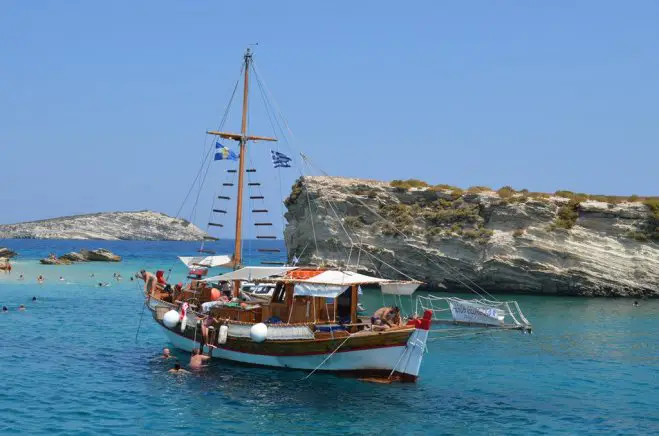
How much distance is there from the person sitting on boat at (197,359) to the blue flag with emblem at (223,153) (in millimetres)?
10631

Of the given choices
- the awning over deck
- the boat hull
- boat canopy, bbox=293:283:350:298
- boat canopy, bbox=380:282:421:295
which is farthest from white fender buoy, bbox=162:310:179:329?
boat canopy, bbox=380:282:421:295

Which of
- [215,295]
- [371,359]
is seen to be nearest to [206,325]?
[215,295]

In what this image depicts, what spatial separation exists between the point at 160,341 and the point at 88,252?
265 ft

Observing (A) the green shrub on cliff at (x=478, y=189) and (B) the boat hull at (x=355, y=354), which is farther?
(A) the green shrub on cliff at (x=478, y=189)

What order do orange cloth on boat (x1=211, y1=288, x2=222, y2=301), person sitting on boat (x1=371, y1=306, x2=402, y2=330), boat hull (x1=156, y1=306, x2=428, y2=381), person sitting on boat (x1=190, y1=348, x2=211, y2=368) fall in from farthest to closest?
orange cloth on boat (x1=211, y1=288, x2=222, y2=301)
person sitting on boat (x1=190, y1=348, x2=211, y2=368)
person sitting on boat (x1=371, y1=306, x2=402, y2=330)
boat hull (x1=156, y1=306, x2=428, y2=381)

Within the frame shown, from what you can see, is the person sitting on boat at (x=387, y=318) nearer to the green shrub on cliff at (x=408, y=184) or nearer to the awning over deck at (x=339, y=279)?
the awning over deck at (x=339, y=279)

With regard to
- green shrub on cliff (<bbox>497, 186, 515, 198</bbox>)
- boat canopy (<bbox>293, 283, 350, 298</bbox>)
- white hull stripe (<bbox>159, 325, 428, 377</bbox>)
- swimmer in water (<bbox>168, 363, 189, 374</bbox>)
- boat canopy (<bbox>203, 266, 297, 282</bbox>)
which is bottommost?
swimmer in water (<bbox>168, 363, 189, 374</bbox>)

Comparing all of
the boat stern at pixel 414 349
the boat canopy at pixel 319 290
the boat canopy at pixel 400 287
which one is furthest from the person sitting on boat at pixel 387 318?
the boat canopy at pixel 319 290

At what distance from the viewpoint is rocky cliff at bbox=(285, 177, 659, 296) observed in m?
58.2

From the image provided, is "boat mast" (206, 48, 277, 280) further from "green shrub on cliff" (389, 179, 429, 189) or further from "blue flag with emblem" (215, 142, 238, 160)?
"green shrub on cliff" (389, 179, 429, 189)

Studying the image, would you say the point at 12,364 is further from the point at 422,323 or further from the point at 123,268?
the point at 123,268

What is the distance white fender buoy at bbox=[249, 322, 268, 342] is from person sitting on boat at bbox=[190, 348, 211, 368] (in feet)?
10.5

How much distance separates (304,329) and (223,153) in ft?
40.8

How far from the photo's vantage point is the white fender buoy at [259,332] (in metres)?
26.7
